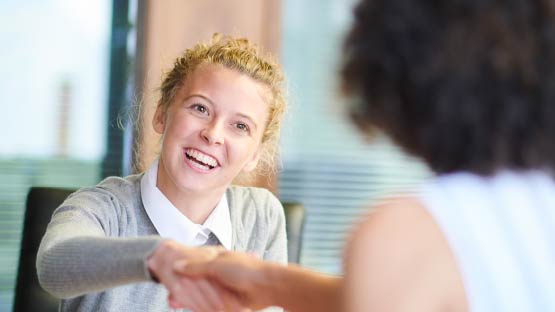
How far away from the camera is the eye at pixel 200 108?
77.4 inches

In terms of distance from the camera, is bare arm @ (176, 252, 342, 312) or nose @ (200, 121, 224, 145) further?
nose @ (200, 121, 224, 145)

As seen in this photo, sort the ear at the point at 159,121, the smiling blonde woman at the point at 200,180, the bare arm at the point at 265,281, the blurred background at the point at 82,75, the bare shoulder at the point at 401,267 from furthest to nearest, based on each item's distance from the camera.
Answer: the blurred background at the point at 82,75
the ear at the point at 159,121
the smiling blonde woman at the point at 200,180
the bare arm at the point at 265,281
the bare shoulder at the point at 401,267

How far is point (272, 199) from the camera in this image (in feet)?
7.16

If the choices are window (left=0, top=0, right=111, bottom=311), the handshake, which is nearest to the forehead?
the handshake

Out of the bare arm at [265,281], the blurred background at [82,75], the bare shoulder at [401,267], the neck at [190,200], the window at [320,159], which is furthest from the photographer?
the window at [320,159]

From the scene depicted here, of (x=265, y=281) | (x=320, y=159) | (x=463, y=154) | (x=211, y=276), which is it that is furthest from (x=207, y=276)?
(x=320, y=159)

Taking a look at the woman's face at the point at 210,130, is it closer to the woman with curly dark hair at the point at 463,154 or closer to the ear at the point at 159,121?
the ear at the point at 159,121

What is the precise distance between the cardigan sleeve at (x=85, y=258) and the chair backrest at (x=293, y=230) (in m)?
0.65

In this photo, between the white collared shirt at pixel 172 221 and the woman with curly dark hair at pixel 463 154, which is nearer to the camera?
the woman with curly dark hair at pixel 463 154

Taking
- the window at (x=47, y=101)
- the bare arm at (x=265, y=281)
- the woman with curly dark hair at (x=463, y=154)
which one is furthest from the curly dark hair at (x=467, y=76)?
the window at (x=47, y=101)

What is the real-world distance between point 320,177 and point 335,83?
2454 millimetres

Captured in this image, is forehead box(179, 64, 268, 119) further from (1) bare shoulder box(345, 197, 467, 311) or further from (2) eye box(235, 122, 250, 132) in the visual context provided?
(1) bare shoulder box(345, 197, 467, 311)

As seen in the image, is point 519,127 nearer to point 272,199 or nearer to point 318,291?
point 318,291

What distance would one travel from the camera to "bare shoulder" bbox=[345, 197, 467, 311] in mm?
794
